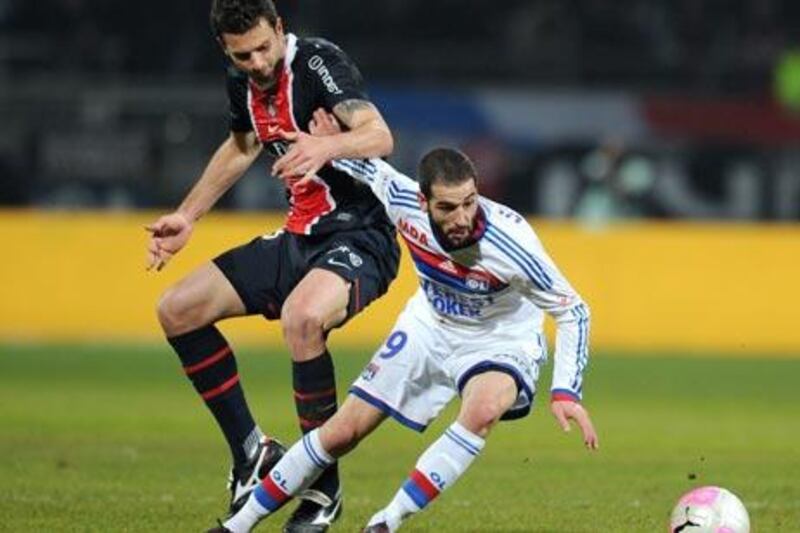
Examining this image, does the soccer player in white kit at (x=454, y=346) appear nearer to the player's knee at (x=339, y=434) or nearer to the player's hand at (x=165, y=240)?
the player's knee at (x=339, y=434)

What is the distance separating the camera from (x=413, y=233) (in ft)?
24.9

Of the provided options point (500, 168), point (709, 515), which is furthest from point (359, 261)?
point (500, 168)

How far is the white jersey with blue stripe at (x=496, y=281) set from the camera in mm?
7273

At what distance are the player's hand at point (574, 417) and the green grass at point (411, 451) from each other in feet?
3.67

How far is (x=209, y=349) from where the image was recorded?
8211mm

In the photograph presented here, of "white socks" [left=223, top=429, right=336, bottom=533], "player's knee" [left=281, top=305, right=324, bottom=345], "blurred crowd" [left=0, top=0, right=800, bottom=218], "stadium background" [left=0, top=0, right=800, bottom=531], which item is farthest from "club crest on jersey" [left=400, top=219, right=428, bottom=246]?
"blurred crowd" [left=0, top=0, right=800, bottom=218]

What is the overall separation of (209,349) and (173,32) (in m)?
16.2

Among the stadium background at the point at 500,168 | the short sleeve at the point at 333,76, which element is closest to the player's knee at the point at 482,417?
the short sleeve at the point at 333,76

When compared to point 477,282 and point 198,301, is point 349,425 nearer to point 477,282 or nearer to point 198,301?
point 477,282

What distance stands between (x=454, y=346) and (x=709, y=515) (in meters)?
1.22

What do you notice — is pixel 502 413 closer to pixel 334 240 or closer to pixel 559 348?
pixel 559 348

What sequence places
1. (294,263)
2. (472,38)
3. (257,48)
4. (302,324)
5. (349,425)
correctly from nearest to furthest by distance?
(349,425)
(302,324)
(257,48)
(294,263)
(472,38)

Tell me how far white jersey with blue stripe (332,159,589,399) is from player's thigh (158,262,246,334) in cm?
81

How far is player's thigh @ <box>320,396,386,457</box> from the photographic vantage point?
739cm
